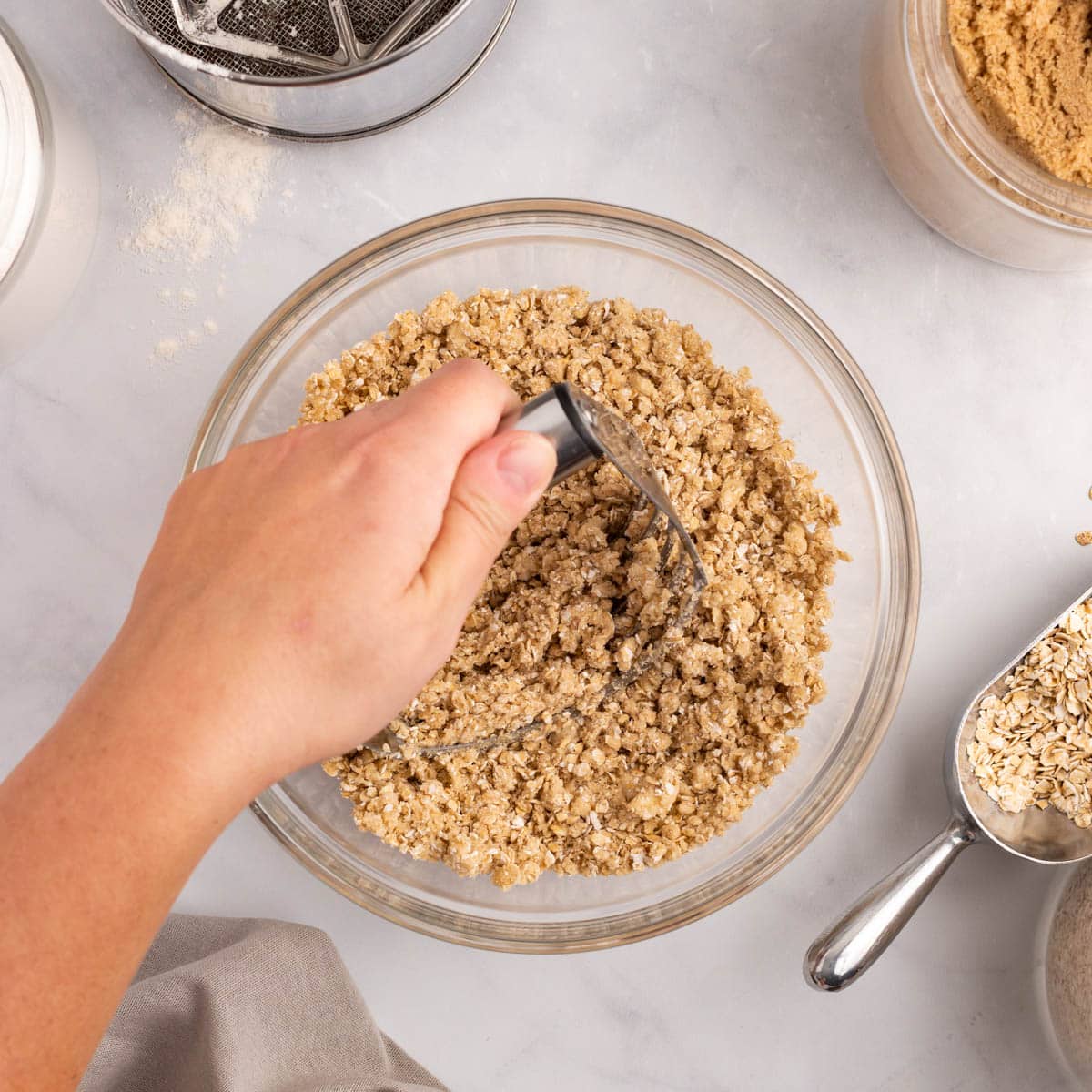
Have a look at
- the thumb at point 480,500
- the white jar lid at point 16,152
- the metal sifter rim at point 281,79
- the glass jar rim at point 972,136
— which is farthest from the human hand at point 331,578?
the glass jar rim at point 972,136

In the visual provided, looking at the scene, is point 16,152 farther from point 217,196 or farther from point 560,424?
point 560,424

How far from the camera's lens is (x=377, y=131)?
50.9 inches

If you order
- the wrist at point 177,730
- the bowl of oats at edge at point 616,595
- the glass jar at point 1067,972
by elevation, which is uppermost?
the wrist at point 177,730

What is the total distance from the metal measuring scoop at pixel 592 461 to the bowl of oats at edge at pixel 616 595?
0.02 m

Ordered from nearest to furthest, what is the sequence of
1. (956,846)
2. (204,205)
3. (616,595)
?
(616,595) → (956,846) → (204,205)

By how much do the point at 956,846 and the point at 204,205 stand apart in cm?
125

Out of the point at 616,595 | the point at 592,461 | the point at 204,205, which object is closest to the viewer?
the point at 592,461

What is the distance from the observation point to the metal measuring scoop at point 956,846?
117cm

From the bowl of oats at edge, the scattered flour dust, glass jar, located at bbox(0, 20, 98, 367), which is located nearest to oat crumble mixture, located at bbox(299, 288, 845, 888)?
the bowl of oats at edge

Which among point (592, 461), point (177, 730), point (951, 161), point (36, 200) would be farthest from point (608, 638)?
point (36, 200)

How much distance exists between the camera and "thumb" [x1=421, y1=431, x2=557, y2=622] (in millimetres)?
849

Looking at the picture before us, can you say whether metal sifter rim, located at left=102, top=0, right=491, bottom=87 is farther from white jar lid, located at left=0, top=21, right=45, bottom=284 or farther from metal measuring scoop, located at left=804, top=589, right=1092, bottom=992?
Answer: metal measuring scoop, located at left=804, top=589, right=1092, bottom=992

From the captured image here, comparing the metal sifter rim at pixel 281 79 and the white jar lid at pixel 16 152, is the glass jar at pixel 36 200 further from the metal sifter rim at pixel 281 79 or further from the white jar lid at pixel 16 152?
the metal sifter rim at pixel 281 79

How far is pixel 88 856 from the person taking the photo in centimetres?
82
